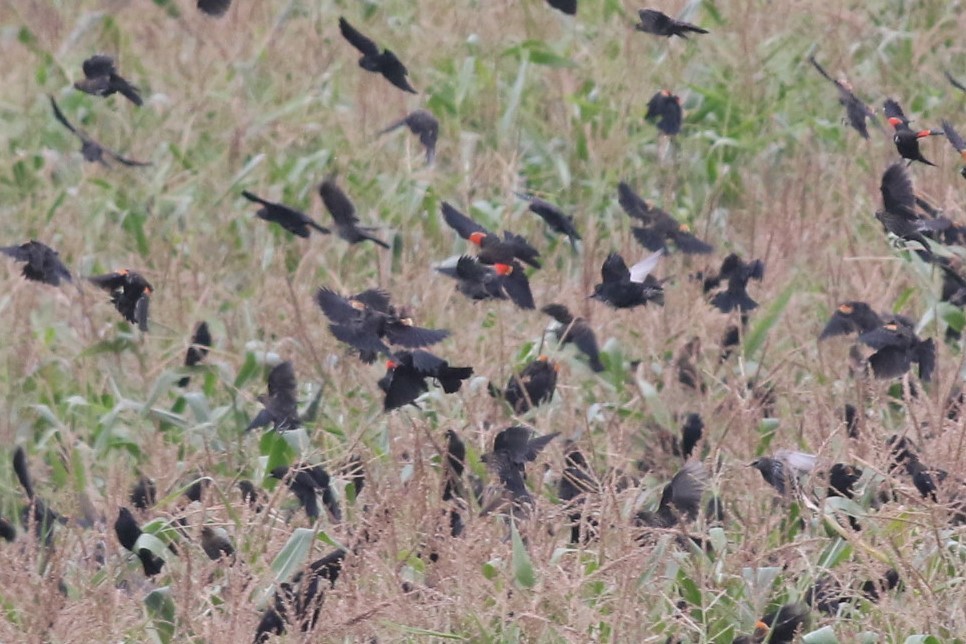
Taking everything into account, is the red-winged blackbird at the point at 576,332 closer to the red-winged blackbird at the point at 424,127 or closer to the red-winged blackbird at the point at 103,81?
the red-winged blackbird at the point at 424,127

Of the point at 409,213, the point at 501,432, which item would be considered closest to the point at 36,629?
the point at 501,432

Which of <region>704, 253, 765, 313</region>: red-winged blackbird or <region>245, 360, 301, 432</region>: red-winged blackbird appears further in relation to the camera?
<region>704, 253, 765, 313</region>: red-winged blackbird

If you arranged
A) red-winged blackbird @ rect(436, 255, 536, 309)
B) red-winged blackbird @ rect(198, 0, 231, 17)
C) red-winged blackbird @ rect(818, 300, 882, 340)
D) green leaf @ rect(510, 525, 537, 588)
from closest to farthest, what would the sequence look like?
1. green leaf @ rect(510, 525, 537, 588)
2. red-winged blackbird @ rect(436, 255, 536, 309)
3. red-winged blackbird @ rect(818, 300, 882, 340)
4. red-winged blackbird @ rect(198, 0, 231, 17)

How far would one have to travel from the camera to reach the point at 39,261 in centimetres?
280

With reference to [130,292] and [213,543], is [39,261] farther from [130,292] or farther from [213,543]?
[213,543]

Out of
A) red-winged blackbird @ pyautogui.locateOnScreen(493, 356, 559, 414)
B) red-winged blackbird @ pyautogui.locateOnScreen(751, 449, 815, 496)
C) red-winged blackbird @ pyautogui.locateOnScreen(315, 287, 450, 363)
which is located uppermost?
red-winged blackbird @ pyautogui.locateOnScreen(315, 287, 450, 363)

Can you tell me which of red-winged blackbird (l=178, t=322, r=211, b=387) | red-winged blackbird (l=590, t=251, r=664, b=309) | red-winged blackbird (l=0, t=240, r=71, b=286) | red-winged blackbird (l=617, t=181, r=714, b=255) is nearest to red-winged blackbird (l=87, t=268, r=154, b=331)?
red-winged blackbird (l=0, t=240, r=71, b=286)

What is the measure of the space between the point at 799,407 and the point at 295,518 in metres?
0.97

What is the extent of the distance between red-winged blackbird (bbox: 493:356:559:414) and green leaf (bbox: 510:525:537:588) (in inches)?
20.2

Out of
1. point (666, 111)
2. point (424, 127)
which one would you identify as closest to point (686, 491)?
A: point (424, 127)

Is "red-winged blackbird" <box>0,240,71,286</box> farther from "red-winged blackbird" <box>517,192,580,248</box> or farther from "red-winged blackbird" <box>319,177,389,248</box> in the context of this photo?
"red-winged blackbird" <box>517,192,580,248</box>

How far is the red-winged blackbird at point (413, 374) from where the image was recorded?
2334 millimetres

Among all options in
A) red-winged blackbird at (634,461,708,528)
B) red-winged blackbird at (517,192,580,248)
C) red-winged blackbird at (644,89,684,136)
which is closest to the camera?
red-winged blackbird at (634,461,708,528)

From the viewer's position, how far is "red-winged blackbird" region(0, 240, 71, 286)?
2803mm
